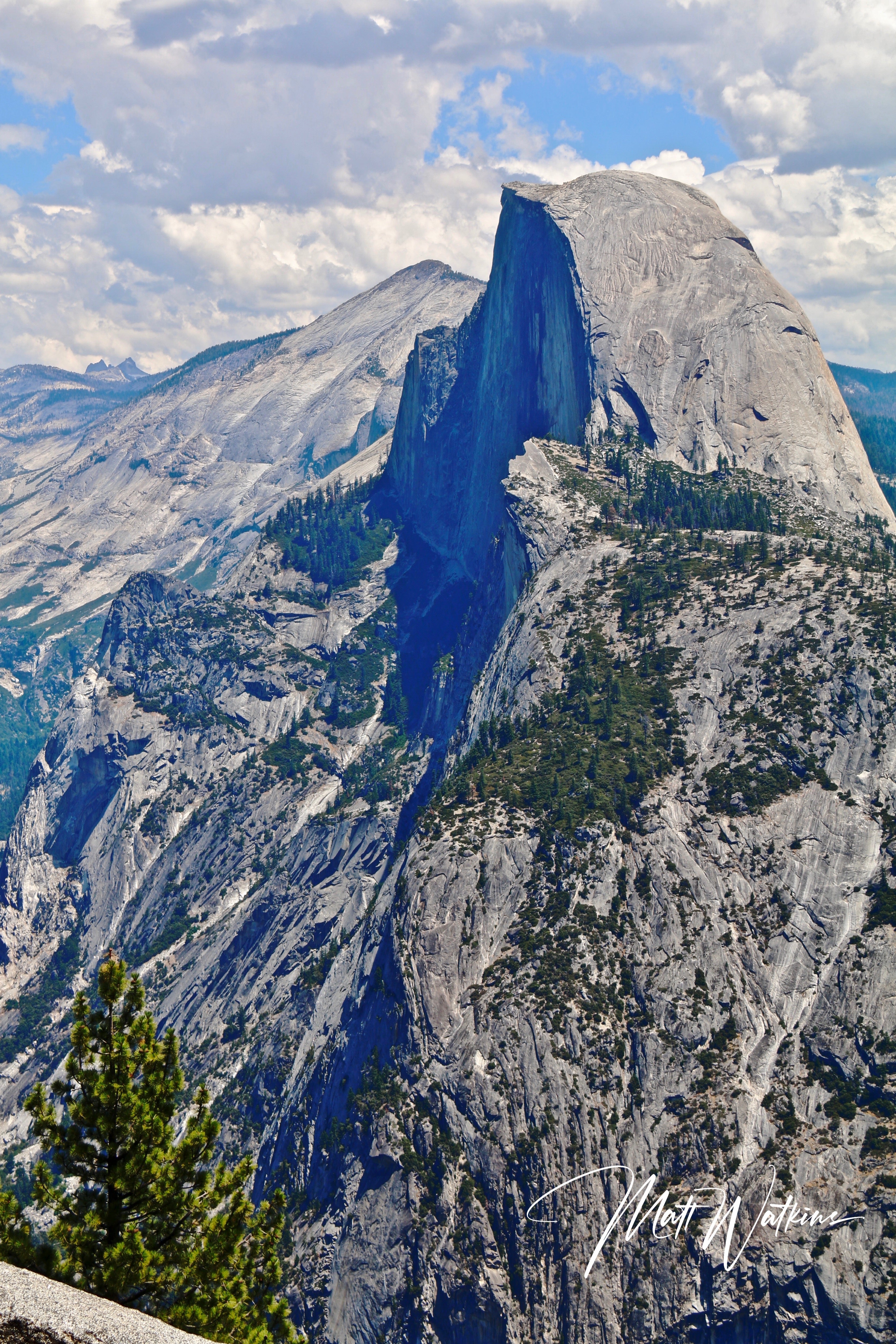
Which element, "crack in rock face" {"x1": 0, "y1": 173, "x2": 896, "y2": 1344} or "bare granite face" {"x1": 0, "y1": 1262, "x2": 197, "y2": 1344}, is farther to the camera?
"crack in rock face" {"x1": 0, "y1": 173, "x2": 896, "y2": 1344}

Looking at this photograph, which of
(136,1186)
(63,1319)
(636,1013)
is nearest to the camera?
(63,1319)

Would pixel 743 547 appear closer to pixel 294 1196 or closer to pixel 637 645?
pixel 637 645

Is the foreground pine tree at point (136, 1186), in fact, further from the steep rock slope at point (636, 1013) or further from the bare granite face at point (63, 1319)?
the steep rock slope at point (636, 1013)
